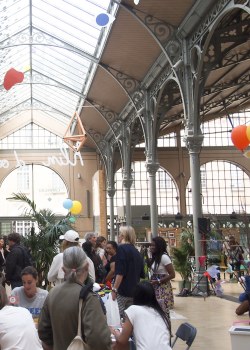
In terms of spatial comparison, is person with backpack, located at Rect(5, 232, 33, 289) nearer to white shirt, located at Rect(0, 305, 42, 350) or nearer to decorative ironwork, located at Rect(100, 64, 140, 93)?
white shirt, located at Rect(0, 305, 42, 350)

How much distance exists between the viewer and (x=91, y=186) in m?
30.3

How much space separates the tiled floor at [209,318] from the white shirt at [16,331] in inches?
157

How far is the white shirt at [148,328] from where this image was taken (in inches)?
131

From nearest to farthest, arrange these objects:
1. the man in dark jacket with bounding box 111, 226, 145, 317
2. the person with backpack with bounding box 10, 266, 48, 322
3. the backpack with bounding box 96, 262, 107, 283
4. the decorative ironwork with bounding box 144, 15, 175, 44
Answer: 1. the person with backpack with bounding box 10, 266, 48, 322
2. the man in dark jacket with bounding box 111, 226, 145, 317
3. the backpack with bounding box 96, 262, 107, 283
4. the decorative ironwork with bounding box 144, 15, 175, 44

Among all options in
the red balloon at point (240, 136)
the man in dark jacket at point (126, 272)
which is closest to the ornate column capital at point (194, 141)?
the red balloon at point (240, 136)

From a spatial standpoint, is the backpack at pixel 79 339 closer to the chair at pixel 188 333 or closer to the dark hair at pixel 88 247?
the chair at pixel 188 333

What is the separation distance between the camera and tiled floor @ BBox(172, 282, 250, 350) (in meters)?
6.83

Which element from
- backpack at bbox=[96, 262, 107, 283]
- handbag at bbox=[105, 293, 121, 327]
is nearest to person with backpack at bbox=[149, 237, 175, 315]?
backpack at bbox=[96, 262, 107, 283]

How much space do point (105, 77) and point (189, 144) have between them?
7118 mm

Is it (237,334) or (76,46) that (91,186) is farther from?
(237,334)

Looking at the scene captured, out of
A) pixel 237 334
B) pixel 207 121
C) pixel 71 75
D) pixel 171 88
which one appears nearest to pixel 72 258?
pixel 237 334

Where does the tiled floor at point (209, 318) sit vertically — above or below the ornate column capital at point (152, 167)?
below

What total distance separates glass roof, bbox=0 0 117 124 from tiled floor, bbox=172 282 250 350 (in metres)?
A: 7.77

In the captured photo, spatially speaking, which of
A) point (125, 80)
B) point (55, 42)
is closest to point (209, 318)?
point (125, 80)
